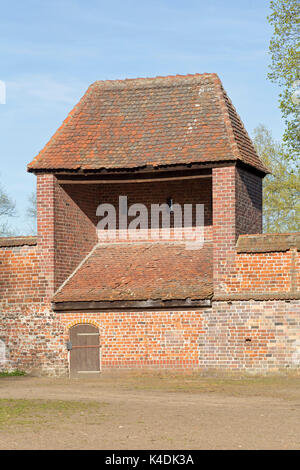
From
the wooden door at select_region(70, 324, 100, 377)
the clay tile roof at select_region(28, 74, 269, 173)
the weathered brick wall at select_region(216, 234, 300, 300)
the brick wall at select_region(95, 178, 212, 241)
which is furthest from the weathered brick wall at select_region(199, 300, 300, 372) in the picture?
the clay tile roof at select_region(28, 74, 269, 173)


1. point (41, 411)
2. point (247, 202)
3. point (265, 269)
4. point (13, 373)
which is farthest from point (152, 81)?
point (41, 411)

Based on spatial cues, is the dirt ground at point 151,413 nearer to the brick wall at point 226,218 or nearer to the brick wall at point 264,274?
the brick wall at point 264,274

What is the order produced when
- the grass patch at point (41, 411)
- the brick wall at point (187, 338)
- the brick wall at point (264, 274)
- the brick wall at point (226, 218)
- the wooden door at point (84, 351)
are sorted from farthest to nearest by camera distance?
1. the wooden door at point (84, 351)
2. the brick wall at point (226, 218)
3. the brick wall at point (264, 274)
4. the brick wall at point (187, 338)
5. the grass patch at point (41, 411)

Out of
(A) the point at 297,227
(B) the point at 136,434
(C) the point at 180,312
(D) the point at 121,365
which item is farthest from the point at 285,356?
Answer: (A) the point at 297,227

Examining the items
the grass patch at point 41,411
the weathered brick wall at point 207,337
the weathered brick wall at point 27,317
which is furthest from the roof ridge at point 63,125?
the grass patch at point 41,411

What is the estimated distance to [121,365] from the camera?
72.5ft

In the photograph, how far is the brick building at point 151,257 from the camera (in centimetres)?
2130

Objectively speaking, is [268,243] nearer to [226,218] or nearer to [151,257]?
[226,218]

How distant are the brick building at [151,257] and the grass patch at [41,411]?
20.1 ft

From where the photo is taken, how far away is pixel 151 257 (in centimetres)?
2375

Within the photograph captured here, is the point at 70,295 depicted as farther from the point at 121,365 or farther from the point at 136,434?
the point at 136,434

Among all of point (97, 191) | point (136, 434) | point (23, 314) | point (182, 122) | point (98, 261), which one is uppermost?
point (182, 122)

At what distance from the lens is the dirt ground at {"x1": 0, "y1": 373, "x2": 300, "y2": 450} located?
35.6ft
